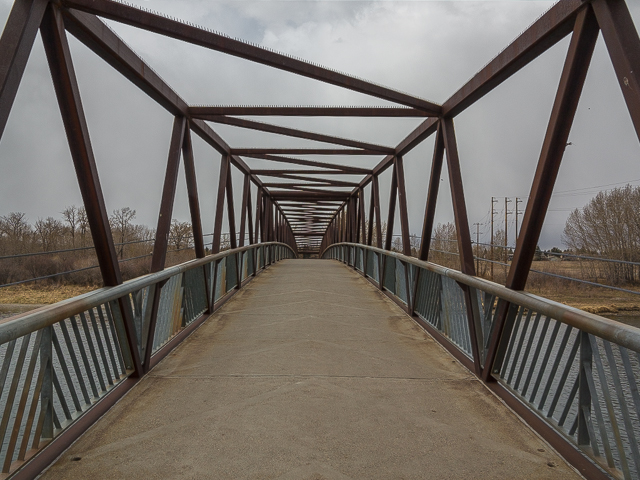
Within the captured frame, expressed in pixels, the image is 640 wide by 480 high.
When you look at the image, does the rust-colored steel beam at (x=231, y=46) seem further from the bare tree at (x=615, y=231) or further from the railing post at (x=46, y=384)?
the bare tree at (x=615, y=231)

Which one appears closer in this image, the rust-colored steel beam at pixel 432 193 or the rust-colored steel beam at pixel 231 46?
the rust-colored steel beam at pixel 231 46

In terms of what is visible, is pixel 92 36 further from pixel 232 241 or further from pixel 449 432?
pixel 232 241

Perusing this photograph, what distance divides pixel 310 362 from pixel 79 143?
8.11ft

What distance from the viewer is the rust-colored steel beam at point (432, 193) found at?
222 inches

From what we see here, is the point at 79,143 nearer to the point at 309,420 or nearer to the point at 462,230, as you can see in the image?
the point at 309,420

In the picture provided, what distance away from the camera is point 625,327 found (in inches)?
81.3

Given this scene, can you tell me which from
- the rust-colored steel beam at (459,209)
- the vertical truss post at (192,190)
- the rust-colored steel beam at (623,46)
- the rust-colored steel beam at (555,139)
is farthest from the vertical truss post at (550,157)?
the vertical truss post at (192,190)

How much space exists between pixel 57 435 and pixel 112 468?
43cm

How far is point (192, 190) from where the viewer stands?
600 cm

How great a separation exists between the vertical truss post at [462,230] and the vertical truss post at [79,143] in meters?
2.67

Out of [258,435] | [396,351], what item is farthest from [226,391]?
[396,351]

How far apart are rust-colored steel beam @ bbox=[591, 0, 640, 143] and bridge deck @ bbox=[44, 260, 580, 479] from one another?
180cm

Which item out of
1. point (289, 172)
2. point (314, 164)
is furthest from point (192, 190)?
point (289, 172)

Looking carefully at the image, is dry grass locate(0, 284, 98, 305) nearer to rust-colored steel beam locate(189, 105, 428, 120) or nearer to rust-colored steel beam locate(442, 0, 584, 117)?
rust-colored steel beam locate(189, 105, 428, 120)
